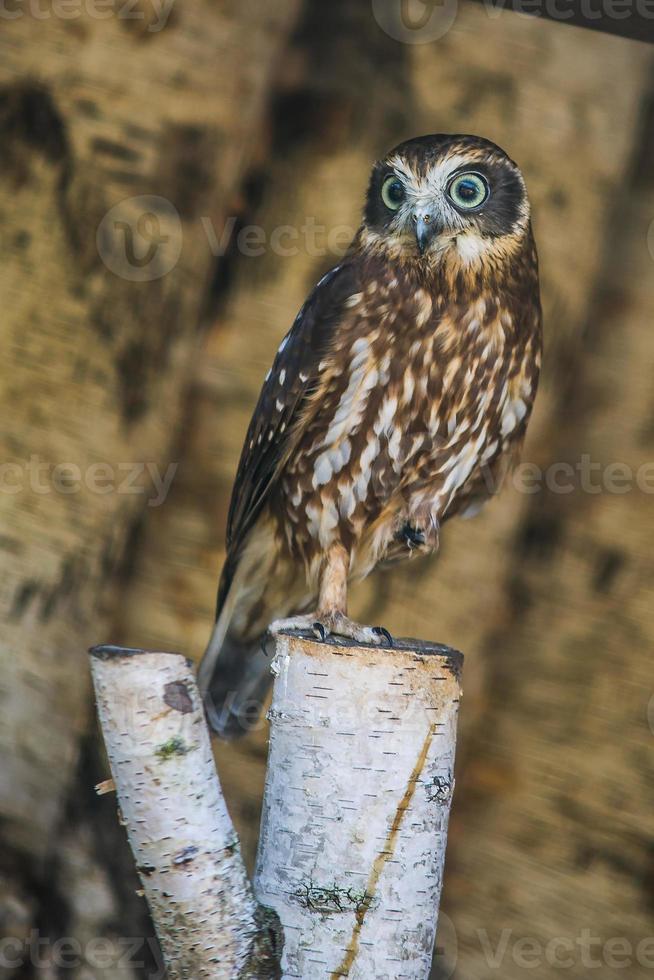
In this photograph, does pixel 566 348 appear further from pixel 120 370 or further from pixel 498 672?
pixel 120 370

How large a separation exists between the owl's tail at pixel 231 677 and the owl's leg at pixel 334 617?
472 mm

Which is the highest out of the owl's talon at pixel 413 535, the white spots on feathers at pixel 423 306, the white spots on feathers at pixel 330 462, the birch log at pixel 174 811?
the white spots on feathers at pixel 423 306

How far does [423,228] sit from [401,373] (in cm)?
39

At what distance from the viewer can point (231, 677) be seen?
11.4 feet

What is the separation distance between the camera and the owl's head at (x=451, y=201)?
2.84m

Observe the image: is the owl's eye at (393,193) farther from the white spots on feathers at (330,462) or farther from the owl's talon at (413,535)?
the owl's talon at (413,535)

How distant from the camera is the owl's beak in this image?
280 cm

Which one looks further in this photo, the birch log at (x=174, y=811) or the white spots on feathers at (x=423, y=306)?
the white spots on feathers at (x=423, y=306)

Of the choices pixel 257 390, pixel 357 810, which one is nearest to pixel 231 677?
pixel 257 390

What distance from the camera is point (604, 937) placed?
12.9 feet

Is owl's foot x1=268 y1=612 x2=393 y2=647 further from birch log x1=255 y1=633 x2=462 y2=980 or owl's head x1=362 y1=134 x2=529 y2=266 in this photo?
owl's head x1=362 y1=134 x2=529 y2=266

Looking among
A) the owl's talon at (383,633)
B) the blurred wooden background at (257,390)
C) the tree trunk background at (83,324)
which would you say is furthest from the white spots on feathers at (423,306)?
the tree trunk background at (83,324)

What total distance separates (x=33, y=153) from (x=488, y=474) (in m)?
2.10

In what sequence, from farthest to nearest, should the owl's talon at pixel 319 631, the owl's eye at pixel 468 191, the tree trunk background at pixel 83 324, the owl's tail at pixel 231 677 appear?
the tree trunk background at pixel 83 324, the owl's tail at pixel 231 677, the owl's eye at pixel 468 191, the owl's talon at pixel 319 631
